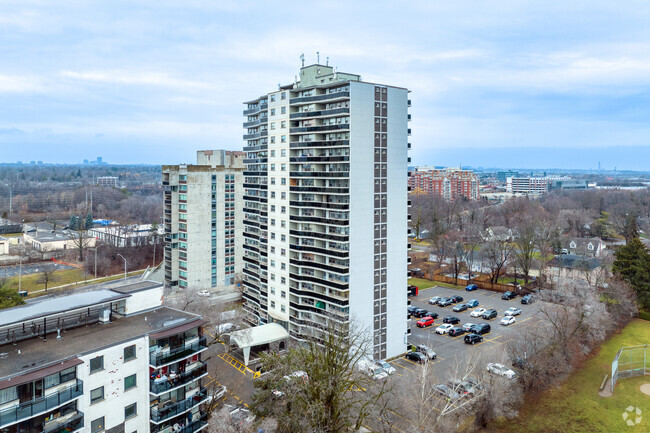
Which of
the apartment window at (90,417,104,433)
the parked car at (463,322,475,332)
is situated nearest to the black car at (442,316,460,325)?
the parked car at (463,322,475,332)

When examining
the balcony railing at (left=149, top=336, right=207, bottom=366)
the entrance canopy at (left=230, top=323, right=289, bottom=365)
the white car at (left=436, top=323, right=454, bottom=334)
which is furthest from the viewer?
the white car at (left=436, top=323, right=454, bottom=334)

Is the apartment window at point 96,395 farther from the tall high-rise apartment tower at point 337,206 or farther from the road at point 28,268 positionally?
the road at point 28,268

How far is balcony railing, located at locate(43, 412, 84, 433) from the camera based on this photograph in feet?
60.6

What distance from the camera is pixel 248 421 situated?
82.7ft

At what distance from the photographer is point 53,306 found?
2200 centimetres

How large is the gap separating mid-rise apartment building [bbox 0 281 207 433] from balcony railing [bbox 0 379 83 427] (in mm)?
34

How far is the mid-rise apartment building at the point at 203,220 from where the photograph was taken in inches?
2135

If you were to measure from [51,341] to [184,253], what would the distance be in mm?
33649

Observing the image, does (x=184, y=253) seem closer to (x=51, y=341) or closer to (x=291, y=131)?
(x=291, y=131)

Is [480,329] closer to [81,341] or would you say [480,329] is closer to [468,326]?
[468,326]

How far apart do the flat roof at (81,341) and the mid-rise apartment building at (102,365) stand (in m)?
0.04

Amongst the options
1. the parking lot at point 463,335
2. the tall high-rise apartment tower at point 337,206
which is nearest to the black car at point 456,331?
the parking lot at point 463,335

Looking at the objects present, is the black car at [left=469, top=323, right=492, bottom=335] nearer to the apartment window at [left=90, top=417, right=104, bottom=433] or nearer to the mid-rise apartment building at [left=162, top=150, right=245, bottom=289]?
the mid-rise apartment building at [left=162, top=150, right=245, bottom=289]

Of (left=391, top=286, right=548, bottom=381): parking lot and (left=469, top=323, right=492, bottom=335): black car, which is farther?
(left=469, top=323, right=492, bottom=335): black car
